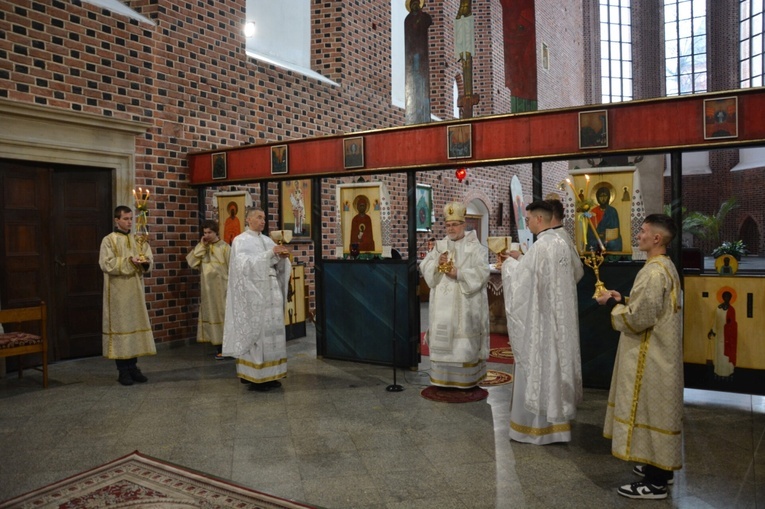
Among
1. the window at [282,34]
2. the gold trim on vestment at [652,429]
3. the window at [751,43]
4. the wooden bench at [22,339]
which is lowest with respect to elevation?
the gold trim on vestment at [652,429]

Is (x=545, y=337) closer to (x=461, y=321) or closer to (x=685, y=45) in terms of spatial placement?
(x=461, y=321)

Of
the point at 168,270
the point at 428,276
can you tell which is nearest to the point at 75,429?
the point at 428,276

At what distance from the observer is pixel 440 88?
14992 millimetres

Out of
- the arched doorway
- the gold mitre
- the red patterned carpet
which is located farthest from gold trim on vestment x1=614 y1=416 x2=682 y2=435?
the arched doorway

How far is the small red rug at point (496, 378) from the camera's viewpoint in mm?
5934

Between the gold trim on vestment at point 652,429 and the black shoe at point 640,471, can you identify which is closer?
the gold trim on vestment at point 652,429

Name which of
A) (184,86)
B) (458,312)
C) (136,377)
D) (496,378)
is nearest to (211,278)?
(136,377)

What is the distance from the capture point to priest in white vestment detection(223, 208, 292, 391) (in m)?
5.70

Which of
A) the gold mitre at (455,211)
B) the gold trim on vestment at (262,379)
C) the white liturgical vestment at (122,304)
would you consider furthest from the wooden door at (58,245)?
the gold mitre at (455,211)

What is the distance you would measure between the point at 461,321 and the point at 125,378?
331 centimetres

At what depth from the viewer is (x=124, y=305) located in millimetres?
6035

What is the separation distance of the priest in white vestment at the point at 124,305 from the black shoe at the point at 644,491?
15.1ft

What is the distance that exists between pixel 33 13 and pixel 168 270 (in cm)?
331

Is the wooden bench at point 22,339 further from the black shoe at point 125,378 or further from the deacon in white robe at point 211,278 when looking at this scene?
the deacon in white robe at point 211,278
